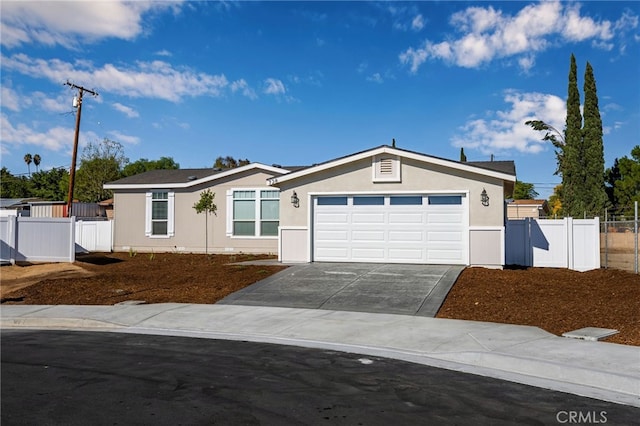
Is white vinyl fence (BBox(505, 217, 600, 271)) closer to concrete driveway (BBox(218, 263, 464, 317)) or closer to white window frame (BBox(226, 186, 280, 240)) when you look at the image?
concrete driveway (BBox(218, 263, 464, 317))

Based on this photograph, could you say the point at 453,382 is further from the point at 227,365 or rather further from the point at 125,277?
the point at 125,277

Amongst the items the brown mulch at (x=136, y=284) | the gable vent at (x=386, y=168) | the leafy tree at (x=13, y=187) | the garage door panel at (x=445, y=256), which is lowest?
the brown mulch at (x=136, y=284)

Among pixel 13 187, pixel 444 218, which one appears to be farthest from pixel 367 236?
pixel 13 187

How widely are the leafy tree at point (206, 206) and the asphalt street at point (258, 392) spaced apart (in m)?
15.9

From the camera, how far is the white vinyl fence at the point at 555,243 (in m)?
18.2

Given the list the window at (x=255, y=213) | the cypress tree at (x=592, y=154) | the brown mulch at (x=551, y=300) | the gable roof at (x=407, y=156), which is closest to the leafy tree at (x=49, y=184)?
the window at (x=255, y=213)

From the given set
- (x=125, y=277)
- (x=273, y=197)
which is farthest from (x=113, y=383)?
(x=273, y=197)

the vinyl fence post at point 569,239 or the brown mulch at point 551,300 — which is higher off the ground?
the vinyl fence post at point 569,239

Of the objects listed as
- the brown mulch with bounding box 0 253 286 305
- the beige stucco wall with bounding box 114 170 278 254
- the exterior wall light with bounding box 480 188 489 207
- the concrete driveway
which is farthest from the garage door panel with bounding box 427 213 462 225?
the beige stucco wall with bounding box 114 170 278 254

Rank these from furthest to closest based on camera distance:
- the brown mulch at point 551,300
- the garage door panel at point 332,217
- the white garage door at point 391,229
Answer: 1. the garage door panel at point 332,217
2. the white garage door at point 391,229
3. the brown mulch at point 551,300

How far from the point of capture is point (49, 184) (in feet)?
250

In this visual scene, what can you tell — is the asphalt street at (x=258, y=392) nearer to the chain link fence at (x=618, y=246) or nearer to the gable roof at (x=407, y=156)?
the gable roof at (x=407, y=156)

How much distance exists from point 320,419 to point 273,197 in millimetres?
19493

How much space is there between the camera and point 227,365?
24.6 ft
